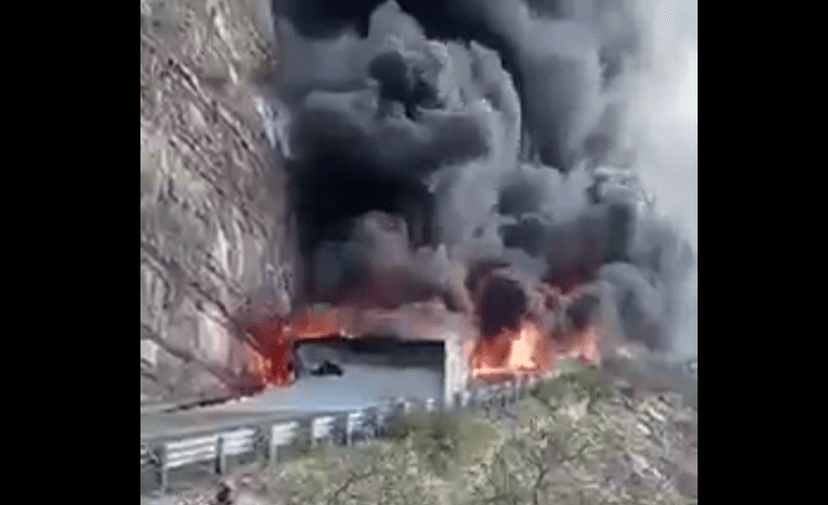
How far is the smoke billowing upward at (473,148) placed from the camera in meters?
2.33

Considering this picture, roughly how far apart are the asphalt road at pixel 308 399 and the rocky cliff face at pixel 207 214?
4 centimetres

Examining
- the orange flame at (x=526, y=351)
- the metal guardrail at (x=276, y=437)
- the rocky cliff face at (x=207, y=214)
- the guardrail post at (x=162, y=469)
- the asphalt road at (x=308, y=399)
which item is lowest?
the guardrail post at (x=162, y=469)

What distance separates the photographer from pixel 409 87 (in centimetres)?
242

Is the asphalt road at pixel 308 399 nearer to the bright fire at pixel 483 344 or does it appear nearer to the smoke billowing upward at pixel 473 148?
the bright fire at pixel 483 344

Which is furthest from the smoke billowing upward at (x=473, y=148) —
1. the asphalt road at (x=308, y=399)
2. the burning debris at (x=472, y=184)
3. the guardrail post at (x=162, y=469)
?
the guardrail post at (x=162, y=469)

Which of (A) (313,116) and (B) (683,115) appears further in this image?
(A) (313,116)

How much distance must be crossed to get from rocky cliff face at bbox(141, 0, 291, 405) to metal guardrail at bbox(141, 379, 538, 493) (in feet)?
0.33

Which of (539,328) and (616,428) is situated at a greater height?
(539,328)

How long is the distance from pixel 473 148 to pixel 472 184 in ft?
0.23

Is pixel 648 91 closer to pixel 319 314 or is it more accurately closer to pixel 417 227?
pixel 417 227

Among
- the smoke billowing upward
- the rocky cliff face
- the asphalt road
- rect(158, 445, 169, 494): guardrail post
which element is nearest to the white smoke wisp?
the smoke billowing upward
